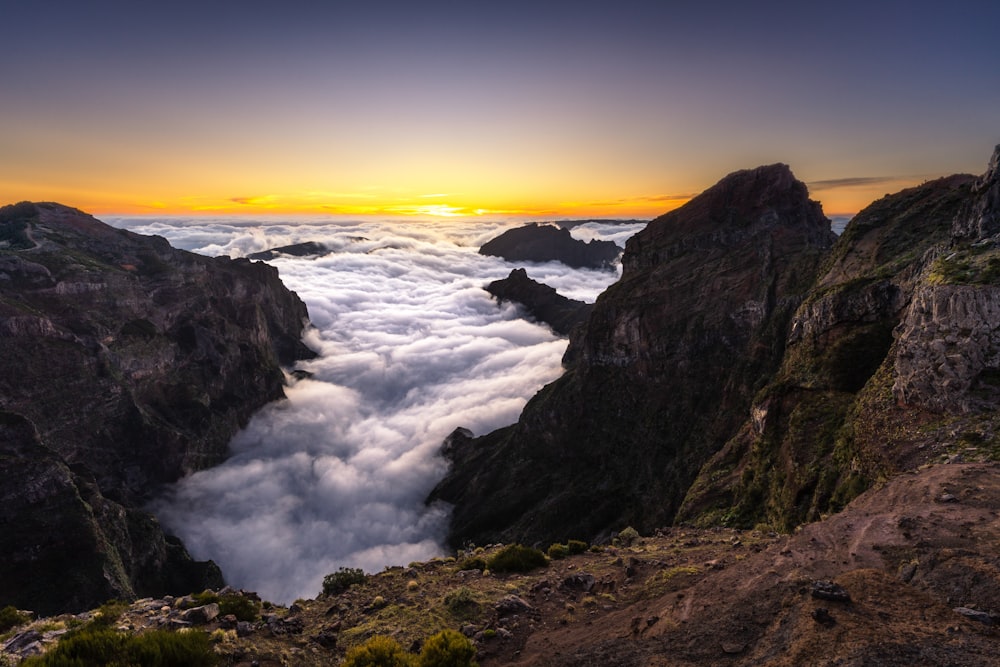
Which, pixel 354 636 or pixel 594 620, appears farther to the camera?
pixel 354 636

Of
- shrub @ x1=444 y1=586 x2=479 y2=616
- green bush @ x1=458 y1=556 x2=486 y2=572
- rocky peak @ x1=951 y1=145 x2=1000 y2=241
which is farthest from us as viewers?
rocky peak @ x1=951 y1=145 x2=1000 y2=241

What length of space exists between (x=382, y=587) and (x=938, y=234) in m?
54.5

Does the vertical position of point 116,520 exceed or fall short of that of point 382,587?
it falls short

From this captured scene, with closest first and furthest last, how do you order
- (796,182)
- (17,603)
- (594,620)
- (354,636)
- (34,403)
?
(594,620) < (354,636) < (17,603) < (34,403) < (796,182)

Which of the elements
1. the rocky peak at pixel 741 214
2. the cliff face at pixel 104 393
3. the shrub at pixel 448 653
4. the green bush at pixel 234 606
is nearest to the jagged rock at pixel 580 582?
the shrub at pixel 448 653

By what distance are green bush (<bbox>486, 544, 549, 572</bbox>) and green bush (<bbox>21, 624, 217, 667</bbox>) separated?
13282mm

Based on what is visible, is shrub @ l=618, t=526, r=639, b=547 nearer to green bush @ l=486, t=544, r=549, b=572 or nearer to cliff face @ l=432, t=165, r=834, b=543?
green bush @ l=486, t=544, r=549, b=572

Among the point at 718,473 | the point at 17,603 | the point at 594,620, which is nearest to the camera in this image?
the point at 594,620

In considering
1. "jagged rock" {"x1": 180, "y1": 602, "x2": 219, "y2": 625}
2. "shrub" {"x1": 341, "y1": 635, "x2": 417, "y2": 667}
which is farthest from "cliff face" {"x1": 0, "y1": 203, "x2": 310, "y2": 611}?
"shrub" {"x1": 341, "y1": 635, "x2": 417, "y2": 667}

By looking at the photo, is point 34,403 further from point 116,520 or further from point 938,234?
point 938,234

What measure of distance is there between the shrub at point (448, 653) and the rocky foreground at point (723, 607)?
4.79ft

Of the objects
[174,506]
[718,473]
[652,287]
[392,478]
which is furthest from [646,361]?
[174,506]

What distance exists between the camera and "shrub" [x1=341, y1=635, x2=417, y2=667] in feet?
40.8

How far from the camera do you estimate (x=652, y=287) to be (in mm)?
101812
